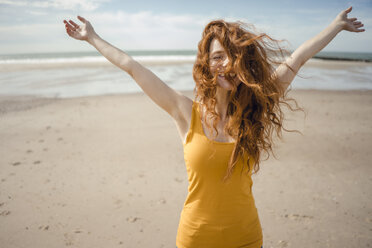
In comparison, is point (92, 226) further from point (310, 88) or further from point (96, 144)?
point (310, 88)

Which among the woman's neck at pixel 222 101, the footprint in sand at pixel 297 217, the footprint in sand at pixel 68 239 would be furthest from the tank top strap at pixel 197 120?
the footprint in sand at pixel 297 217

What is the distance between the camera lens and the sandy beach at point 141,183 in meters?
3.61

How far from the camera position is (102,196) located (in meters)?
4.49

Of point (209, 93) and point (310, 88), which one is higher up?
point (209, 93)

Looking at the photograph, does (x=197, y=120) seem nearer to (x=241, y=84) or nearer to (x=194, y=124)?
(x=194, y=124)

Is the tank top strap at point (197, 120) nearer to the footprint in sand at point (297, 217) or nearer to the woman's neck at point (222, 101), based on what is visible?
the woman's neck at point (222, 101)

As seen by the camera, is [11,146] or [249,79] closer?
[249,79]

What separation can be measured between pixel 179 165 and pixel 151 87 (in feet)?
12.9

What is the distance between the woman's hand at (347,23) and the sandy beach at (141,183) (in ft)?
9.09

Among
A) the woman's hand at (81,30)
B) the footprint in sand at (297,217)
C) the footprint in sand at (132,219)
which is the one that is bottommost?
the footprint in sand at (132,219)

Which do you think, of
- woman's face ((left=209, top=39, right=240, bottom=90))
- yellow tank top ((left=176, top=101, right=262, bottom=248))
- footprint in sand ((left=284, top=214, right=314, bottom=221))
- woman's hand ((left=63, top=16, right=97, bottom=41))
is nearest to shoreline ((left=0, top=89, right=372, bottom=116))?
footprint in sand ((left=284, top=214, right=314, bottom=221))

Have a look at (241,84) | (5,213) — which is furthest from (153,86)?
(5,213)

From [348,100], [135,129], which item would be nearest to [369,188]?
[135,129]

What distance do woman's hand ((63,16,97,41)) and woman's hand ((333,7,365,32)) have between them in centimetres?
203
